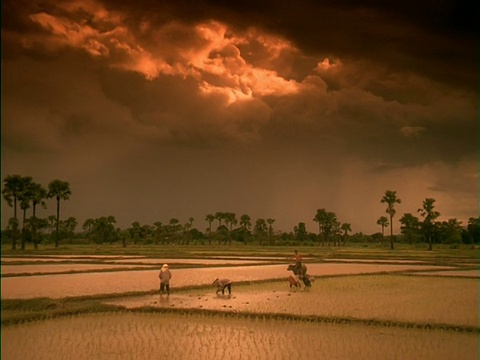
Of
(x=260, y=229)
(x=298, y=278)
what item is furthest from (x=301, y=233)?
(x=298, y=278)

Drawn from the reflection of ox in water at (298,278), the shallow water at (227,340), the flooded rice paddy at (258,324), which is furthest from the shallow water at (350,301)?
the shallow water at (227,340)

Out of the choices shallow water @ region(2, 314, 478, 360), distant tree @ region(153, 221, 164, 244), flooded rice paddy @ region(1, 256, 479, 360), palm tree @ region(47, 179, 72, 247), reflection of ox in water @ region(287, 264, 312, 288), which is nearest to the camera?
palm tree @ region(47, 179, 72, 247)

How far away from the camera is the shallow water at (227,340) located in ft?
19.8

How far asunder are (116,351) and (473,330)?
201 inches

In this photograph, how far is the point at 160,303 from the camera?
33.3 ft

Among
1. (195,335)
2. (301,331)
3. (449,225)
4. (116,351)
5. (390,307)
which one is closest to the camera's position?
(116,351)

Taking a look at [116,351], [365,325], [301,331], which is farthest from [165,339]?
[365,325]

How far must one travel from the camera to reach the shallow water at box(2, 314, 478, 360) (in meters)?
6.03

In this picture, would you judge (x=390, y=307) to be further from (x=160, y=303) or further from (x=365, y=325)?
(x=160, y=303)

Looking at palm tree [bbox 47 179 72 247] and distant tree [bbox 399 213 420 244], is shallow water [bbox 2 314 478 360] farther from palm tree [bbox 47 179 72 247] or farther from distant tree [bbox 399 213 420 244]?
distant tree [bbox 399 213 420 244]

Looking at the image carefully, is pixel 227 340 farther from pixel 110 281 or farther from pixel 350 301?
pixel 110 281

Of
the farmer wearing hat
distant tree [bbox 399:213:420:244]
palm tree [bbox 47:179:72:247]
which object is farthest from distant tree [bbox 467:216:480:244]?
palm tree [bbox 47:179:72:247]

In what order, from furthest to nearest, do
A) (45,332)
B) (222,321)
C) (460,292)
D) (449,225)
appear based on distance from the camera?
1. (449,225)
2. (460,292)
3. (222,321)
4. (45,332)

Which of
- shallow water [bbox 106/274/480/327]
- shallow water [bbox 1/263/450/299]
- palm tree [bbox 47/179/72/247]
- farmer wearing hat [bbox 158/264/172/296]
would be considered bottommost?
shallow water [bbox 106/274/480/327]
